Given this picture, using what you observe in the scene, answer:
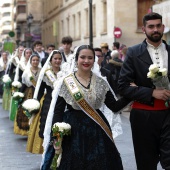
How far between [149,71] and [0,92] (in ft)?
54.5

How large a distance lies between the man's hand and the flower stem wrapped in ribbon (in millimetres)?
56

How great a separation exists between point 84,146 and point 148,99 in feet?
2.60

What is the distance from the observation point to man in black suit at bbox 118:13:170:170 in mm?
5891

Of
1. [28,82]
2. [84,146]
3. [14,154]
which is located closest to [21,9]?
[28,82]

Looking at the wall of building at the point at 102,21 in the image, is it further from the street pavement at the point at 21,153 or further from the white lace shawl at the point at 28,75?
the white lace shawl at the point at 28,75

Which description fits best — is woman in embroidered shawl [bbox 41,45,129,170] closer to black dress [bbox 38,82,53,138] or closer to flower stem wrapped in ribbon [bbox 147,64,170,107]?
flower stem wrapped in ribbon [bbox 147,64,170,107]

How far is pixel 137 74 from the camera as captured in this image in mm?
6047

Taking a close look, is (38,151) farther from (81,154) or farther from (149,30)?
(149,30)

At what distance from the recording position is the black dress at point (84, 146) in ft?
20.1

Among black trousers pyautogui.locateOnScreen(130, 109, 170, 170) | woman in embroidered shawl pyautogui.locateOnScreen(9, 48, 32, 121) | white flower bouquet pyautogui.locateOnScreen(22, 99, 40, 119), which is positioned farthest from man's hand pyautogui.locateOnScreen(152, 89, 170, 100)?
woman in embroidered shawl pyautogui.locateOnScreen(9, 48, 32, 121)

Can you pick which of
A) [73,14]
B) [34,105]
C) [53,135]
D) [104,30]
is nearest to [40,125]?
[34,105]

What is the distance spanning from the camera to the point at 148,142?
597cm

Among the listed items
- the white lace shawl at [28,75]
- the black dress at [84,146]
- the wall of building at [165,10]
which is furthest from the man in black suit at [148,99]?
the wall of building at [165,10]

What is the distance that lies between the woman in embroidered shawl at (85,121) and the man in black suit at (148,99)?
32cm
